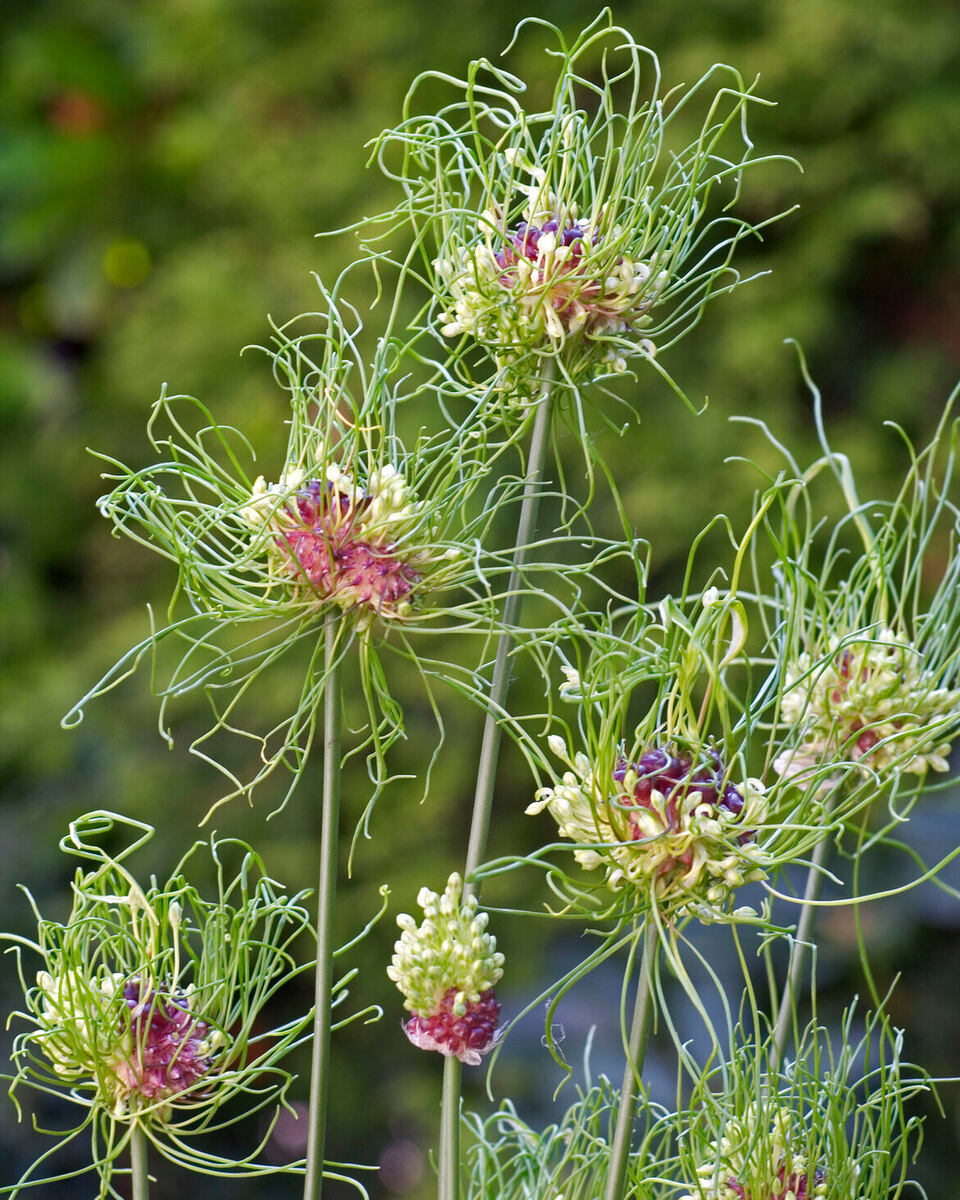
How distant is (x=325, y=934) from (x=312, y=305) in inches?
37.4

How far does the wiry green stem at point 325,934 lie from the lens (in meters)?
0.24

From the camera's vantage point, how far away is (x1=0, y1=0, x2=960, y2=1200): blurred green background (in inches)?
39.9

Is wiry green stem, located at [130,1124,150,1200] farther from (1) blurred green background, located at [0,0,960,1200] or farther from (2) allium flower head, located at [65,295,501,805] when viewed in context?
(1) blurred green background, located at [0,0,960,1200]

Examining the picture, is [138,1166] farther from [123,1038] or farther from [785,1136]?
[785,1136]

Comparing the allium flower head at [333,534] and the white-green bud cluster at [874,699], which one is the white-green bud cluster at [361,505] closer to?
the allium flower head at [333,534]

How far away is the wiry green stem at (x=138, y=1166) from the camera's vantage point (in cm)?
25

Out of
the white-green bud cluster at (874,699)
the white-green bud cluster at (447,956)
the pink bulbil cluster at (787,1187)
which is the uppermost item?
the white-green bud cluster at (874,699)

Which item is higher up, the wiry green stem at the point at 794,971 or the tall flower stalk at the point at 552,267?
the tall flower stalk at the point at 552,267

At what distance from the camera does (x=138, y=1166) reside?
0.25 meters

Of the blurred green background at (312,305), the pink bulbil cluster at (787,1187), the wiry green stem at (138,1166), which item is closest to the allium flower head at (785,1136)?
the pink bulbil cluster at (787,1187)

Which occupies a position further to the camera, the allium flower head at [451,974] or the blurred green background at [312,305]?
the blurred green background at [312,305]

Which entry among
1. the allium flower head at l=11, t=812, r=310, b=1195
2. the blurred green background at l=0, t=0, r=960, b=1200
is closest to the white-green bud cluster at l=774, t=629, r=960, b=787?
the allium flower head at l=11, t=812, r=310, b=1195

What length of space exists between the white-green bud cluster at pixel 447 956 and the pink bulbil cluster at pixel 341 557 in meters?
0.06

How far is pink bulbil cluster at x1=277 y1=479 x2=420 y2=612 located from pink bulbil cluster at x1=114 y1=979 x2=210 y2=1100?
9 cm
